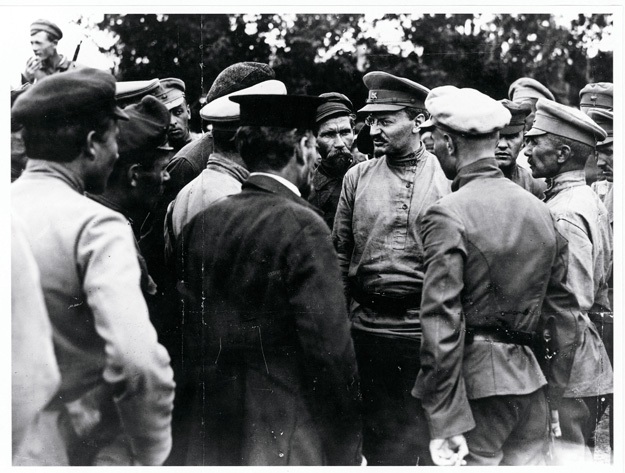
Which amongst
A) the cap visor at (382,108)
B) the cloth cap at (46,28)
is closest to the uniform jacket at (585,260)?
the cap visor at (382,108)

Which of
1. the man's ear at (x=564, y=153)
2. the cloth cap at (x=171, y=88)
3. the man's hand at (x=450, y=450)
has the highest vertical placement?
the cloth cap at (x=171, y=88)

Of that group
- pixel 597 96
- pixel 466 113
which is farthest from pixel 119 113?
pixel 597 96

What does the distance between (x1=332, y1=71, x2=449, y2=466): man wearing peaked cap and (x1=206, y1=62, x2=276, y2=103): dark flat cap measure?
0.68 metres

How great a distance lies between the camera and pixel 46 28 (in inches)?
167

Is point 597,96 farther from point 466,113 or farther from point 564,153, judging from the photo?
point 466,113

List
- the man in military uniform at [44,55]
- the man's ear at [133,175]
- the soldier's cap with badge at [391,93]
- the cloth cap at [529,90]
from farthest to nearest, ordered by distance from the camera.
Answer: the cloth cap at [529,90], the soldier's cap with badge at [391,93], the man in military uniform at [44,55], the man's ear at [133,175]

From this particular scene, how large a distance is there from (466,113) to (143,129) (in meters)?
1.83

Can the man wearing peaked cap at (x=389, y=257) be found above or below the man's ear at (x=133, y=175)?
below

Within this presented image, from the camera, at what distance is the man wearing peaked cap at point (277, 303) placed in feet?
11.3

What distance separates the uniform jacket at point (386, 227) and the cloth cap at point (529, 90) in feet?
2.32

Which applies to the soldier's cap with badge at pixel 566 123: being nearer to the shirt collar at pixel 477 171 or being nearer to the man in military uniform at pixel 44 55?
the shirt collar at pixel 477 171

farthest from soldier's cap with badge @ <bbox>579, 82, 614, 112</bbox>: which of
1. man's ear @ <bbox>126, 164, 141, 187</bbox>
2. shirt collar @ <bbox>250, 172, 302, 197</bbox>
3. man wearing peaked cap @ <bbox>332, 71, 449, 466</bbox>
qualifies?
man's ear @ <bbox>126, 164, 141, 187</bbox>

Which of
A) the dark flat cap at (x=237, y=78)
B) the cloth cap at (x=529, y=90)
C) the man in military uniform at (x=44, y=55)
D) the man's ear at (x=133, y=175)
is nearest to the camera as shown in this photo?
the man's ear at (x=133, y=175)
